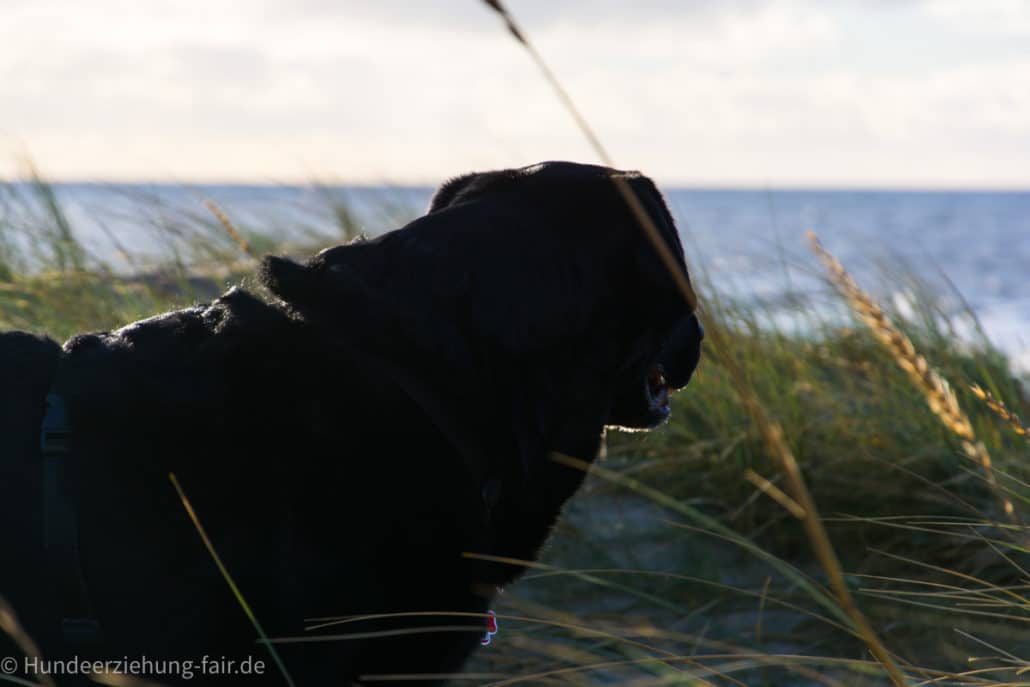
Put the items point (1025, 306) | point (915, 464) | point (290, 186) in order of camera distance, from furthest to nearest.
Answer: point (1025, 306) < point (290, 186) < point (915, 464)

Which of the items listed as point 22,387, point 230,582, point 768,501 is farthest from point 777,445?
point 768,501

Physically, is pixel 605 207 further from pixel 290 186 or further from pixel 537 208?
pixel 290 186

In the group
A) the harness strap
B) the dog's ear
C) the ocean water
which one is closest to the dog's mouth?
the dog's ear

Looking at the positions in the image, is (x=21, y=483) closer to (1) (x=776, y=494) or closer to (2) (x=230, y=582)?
(2) (x=230, y=582)

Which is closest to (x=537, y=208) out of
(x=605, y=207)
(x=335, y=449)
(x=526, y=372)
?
(x=605, y=207)

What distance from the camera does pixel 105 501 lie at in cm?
182

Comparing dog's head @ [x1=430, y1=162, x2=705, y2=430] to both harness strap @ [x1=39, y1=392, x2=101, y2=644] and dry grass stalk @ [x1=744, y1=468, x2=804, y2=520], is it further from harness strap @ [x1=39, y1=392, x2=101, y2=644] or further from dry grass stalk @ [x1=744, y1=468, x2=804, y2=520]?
harness strap @ [x1=39, y1=392, x2=101, y2=644]

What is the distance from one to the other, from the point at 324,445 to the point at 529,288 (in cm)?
55

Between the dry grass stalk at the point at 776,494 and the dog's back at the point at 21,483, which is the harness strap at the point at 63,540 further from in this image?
the dry grass stalk at the point at 776,494

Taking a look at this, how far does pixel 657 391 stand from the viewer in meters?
2.68

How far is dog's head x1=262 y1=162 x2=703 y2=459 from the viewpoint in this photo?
6.74 ft

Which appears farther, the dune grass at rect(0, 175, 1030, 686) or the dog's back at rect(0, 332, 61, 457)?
the dune grass at rect(0, 175, 1030, 686)

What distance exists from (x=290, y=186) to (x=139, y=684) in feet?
14.1

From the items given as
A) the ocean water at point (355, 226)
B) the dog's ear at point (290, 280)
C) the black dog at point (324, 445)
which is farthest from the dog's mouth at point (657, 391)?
the ocean water at point (355, 226)
